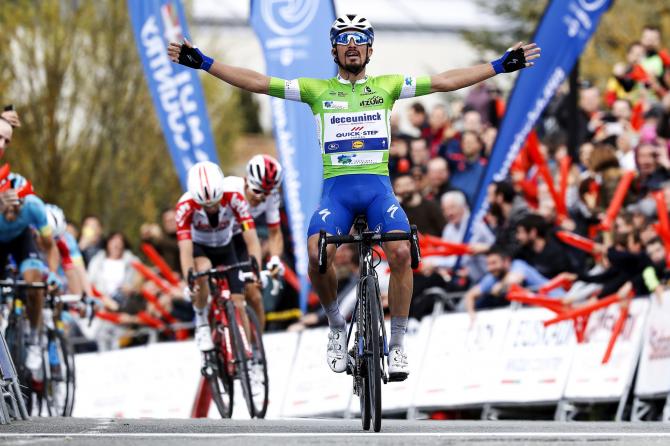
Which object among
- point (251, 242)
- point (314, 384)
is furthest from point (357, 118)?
point (314, 384)

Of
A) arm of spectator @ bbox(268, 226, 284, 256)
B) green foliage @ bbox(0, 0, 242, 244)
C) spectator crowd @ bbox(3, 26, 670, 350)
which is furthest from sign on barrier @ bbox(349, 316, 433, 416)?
green foliage @ bbox(0, 0, 242, 244)

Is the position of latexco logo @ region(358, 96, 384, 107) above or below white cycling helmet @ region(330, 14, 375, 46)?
below

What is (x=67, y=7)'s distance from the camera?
119ft

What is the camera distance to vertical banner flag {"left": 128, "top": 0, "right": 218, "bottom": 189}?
21.2m

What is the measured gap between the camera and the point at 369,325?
11609 mm

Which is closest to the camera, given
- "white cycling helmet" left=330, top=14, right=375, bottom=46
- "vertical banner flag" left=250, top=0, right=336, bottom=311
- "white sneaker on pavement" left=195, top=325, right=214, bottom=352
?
"white cycling helmet" left=330, top=14, right=375, bottom=46

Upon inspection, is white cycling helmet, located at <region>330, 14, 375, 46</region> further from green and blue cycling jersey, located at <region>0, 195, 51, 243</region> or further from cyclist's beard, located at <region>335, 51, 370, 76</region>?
green and blue cycling jersey, located at <region>0, 195, 51, 243</region>

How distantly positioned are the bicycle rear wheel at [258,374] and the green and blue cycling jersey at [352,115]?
3.53m

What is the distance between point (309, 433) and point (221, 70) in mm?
2752

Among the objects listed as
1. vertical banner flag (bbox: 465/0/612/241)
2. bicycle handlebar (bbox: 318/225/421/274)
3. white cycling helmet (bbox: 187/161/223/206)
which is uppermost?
vertical banner flag (bbox: 465/0/612/241)

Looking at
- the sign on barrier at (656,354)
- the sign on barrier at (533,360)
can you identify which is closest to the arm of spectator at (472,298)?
the sign on barrier at (533,360)

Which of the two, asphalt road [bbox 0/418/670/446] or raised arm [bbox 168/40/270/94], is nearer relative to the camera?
asphalt road [bbox 0/418/670/446]

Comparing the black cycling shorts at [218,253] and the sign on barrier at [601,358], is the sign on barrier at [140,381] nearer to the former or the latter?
the black cycling shorts at [218,253]

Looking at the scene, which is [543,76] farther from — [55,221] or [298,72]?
[55,221]
